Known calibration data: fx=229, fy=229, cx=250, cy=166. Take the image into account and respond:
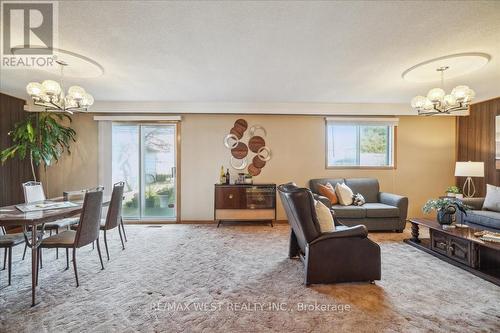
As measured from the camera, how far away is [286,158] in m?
4.99

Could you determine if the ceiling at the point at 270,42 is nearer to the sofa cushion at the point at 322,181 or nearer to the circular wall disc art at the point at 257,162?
the circular wall disc art at the point at 257,162

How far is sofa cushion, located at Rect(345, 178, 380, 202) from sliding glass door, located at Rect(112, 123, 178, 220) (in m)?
3.69

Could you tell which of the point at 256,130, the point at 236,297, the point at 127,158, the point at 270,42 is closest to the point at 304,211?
the point at 236,297

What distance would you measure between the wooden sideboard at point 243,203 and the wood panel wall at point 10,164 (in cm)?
365

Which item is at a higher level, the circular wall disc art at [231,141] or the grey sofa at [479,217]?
the circular wall disc art at [231,141]

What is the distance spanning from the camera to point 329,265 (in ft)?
7.55

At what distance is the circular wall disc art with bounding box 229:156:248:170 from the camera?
16.2ft

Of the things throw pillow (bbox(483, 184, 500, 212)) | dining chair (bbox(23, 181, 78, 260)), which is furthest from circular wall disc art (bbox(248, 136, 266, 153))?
throw pillow (bbox(483, 184, 500, 212))

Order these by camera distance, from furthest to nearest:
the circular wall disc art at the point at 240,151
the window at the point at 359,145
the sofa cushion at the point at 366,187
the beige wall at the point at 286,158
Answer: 1. the window at the point at 359,145
2. the circular wall disc art at the point at 240,151
3. the beige wall at the point at 286,158
4. the sofa cushion at the point at 366,187

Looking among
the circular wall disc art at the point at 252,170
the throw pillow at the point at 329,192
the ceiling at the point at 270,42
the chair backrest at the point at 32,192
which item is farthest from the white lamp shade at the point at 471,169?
the chair backrest at the point at 32,192

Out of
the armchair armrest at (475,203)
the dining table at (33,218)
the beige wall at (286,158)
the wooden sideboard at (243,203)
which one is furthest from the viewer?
the beige wall at (286,158)

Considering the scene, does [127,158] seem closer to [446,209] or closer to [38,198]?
[38,198]

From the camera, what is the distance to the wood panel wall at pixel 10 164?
3.99 metres

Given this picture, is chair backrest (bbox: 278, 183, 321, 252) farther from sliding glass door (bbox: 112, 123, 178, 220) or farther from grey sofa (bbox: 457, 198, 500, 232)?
sliding glass door (bbox: 112, 123, 178, 220)
